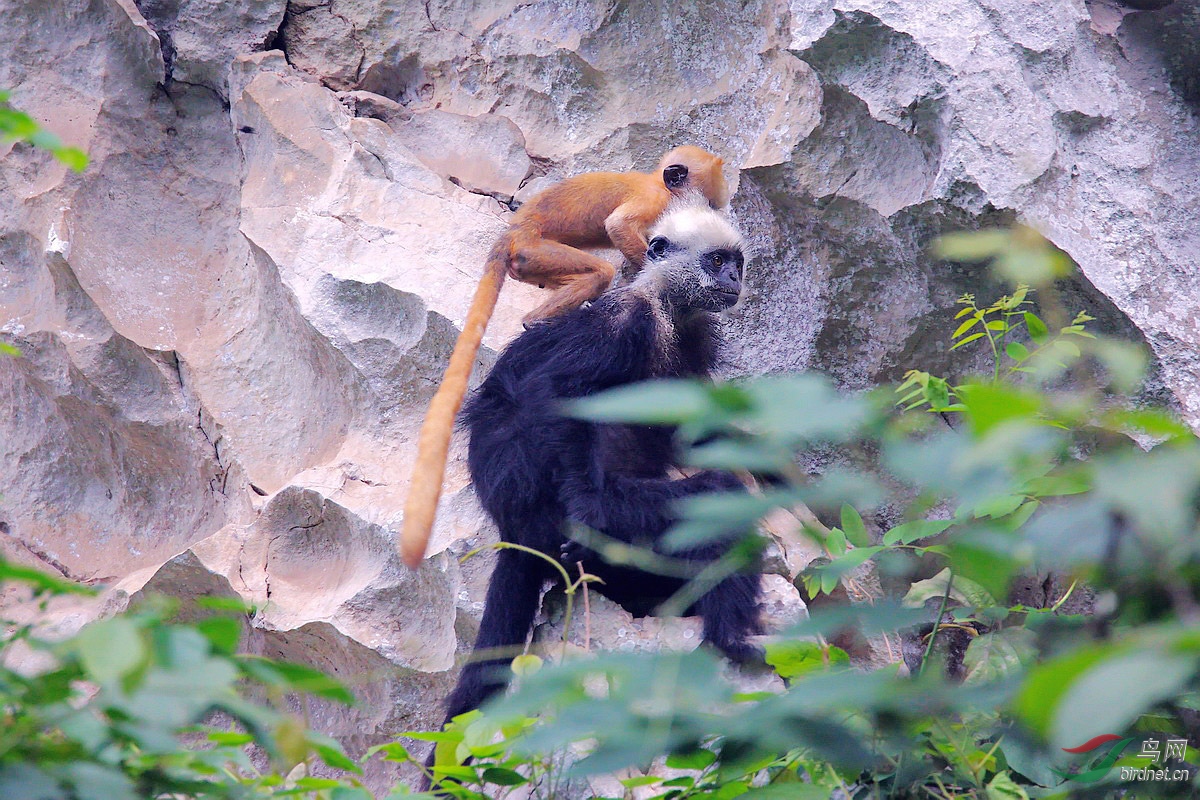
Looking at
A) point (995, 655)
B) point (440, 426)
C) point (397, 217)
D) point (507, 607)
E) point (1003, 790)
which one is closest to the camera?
point (1003, 790)

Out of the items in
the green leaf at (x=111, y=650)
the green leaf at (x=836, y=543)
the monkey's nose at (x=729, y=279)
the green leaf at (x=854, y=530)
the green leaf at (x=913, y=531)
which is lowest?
the green leaf at (x=836, y=543)

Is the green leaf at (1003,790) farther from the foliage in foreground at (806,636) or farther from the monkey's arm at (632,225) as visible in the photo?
the monkey's arm at (632,225)

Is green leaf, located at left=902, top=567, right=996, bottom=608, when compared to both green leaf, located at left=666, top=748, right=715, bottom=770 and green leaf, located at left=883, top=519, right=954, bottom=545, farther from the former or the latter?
green leaf, located at left=666, top=748, right=715, bottom=770

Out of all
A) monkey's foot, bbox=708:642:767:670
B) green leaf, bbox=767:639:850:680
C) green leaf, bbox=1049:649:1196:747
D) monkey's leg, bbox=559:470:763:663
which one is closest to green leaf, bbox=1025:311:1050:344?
monkey's leg, bbox=559:470:763:663

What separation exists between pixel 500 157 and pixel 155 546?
83.4 inches

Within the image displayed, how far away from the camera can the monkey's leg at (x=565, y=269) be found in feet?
10.8

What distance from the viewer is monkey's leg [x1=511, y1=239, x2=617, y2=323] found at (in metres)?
3.30

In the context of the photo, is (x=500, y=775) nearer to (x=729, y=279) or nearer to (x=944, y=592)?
(x=944, y=592)

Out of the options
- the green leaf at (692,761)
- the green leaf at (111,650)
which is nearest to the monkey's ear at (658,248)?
the green leaf at (692,761)

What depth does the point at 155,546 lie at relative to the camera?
12.9ft

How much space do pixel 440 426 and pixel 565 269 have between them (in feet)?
3.23

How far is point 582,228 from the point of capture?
11.2 ft

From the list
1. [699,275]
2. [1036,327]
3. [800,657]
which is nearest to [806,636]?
[800,657]

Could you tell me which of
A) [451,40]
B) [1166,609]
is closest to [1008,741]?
[1166,609]
